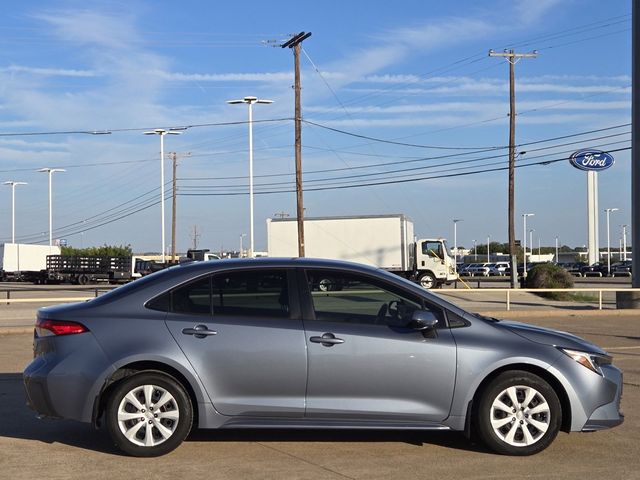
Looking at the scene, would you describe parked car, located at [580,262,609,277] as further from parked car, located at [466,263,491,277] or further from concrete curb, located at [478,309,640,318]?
concrete curb, located at [478,309,640,318]

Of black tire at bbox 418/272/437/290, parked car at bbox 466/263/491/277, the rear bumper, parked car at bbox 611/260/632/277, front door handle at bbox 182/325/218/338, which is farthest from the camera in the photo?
parked car at bbox 466/263/491/277

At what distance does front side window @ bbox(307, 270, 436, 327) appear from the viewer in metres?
6.86

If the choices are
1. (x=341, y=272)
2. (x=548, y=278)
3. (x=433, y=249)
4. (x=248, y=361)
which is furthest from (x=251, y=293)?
(x=433, y=249)

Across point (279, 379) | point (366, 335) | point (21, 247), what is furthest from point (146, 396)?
point (21, 247)

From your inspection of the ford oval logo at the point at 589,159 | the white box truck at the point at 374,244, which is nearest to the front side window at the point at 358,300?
the ford oval logo at the point at 589,159


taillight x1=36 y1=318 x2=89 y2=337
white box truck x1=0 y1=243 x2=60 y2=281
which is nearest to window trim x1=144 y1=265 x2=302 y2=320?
taillight x1=36 y1=318 x2=89 y2=337

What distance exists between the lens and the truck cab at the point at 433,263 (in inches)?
1810

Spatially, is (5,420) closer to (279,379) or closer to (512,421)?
(279,379)

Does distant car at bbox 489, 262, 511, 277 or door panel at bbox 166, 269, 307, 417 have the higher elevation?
door panel at bbox 166, 269, 307, 417

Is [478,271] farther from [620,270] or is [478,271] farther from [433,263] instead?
[433,263]

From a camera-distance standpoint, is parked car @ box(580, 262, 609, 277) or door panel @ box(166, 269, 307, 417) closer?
door panel @ box(166, 269, 307, 417)

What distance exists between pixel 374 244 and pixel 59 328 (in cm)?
4087

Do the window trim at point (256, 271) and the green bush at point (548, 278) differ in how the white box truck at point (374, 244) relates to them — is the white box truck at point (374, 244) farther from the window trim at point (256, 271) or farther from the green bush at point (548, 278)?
the window trim at point (256, 271)

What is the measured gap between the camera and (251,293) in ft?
23.0
